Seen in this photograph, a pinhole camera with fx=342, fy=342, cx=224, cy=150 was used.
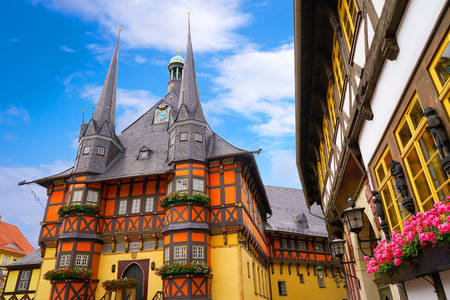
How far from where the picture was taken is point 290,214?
124 ft

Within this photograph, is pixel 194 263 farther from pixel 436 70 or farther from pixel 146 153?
pixel 436 70

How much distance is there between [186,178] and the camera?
20.7 meters

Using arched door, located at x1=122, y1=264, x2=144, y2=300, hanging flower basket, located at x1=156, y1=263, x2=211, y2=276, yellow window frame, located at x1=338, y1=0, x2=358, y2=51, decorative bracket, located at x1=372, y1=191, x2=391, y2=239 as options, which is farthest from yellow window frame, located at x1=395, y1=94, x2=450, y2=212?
arched door, located at x1=122, y1=264, x2=144, y2=300

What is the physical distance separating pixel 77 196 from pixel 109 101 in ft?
29.2

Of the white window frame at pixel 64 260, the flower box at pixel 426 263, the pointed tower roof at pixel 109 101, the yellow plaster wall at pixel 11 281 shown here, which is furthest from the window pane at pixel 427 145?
the yellow plaster wall at pixel 11 281

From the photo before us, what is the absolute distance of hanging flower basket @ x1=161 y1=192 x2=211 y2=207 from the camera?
19547 millimetres

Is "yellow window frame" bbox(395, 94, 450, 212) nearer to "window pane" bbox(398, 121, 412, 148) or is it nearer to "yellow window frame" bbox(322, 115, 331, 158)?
"window pane" bbox(398, 121, 412, 148)

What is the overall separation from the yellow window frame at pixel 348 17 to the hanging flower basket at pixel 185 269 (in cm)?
1382

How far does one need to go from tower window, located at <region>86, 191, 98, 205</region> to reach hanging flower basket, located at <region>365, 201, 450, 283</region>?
1957 centimetres

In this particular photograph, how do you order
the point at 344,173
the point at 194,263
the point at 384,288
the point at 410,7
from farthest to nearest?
the point at 194,263, the point at 384,288, the point at 344,173, the point at 410,7

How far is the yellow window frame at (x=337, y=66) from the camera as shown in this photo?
8.52 metres

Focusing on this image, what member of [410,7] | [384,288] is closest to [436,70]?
[410,7]

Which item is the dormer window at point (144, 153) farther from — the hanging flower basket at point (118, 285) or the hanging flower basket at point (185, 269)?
the hanging flower basket at point (118, 285)

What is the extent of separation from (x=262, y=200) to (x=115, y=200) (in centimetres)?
1302
